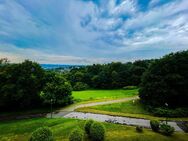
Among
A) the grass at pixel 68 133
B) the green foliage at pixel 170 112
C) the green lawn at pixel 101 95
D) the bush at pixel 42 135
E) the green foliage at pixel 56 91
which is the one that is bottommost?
the grass at pixel 68 133

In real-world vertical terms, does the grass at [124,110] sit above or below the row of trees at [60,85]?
below

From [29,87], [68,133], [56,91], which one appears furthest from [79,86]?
[68,133]

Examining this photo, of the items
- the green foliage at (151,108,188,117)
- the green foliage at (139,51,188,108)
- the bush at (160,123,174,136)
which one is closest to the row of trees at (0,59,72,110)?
the green foliage at (139,51,188,108)

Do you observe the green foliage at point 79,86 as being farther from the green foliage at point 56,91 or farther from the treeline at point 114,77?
the green foliage at point 56,91

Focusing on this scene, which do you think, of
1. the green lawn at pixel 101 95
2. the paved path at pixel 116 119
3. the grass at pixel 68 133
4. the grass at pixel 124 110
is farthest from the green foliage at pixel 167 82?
the grass at pixel 68 133

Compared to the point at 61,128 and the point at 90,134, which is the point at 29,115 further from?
the point at 90,134

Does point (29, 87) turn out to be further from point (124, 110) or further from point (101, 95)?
point (101, 95)

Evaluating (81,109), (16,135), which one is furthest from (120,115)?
(16,135)
